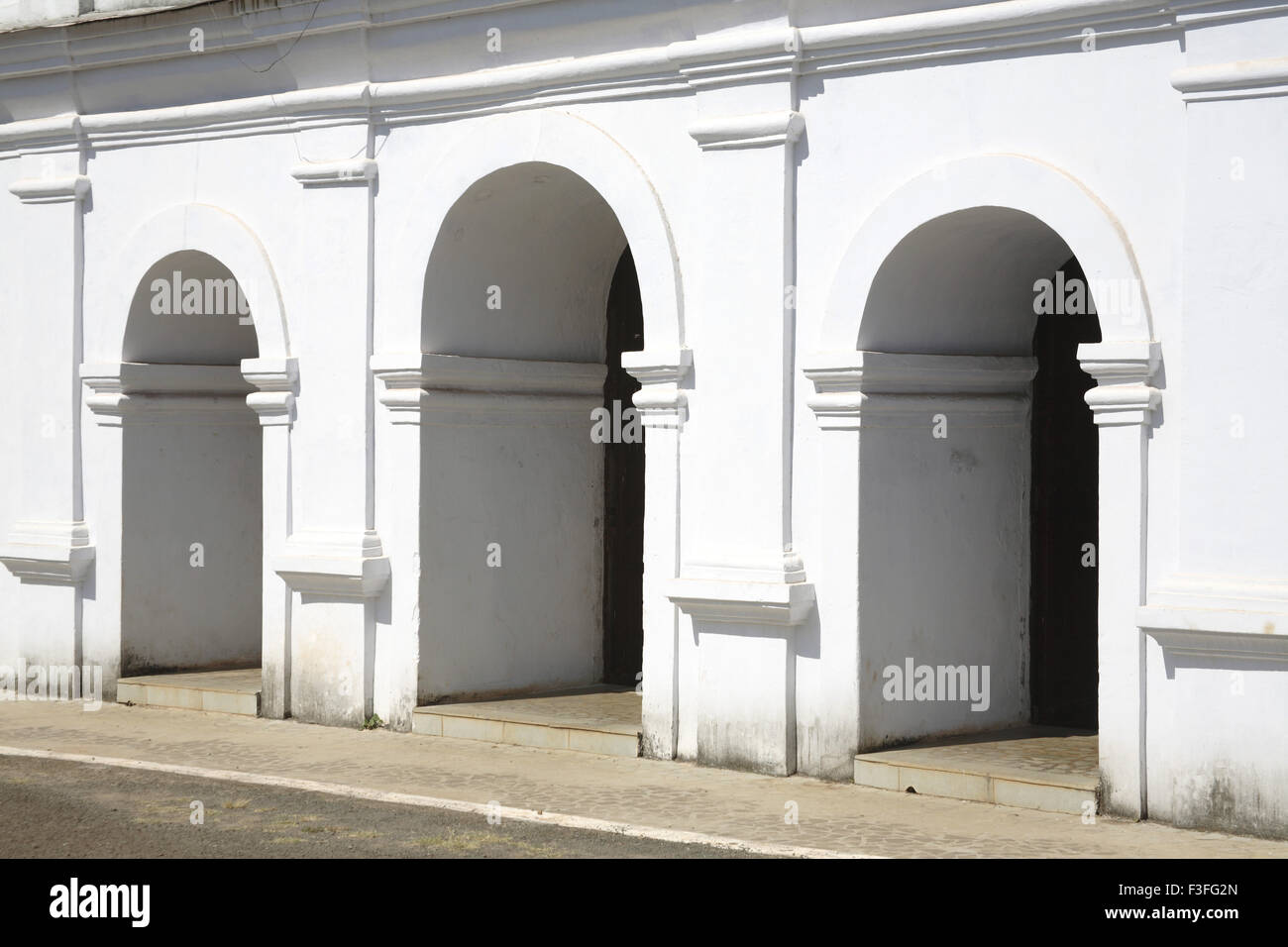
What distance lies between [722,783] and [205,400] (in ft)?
18.8

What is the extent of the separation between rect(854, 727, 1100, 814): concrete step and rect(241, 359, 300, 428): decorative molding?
4592mm

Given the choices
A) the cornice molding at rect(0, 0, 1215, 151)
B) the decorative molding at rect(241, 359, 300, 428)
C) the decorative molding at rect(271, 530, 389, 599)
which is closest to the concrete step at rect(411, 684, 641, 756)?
the decorative molding at rect(271, 530, 389, 599)

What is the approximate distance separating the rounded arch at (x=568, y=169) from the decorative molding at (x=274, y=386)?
780 mm

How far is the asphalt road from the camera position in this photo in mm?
7820

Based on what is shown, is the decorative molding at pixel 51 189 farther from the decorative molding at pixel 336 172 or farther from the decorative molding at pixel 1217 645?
the decorative molding at pixel 1217 645

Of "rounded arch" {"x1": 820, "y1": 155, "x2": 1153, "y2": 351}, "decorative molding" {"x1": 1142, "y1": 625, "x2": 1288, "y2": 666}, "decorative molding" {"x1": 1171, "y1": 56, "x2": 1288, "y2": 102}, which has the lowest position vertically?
"decorative molding" {"x1": 1142, "y1": 625, "x2": 1288, "y2": 666}

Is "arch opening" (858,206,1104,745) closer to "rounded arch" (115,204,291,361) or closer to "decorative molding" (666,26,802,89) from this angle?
"decorative molding" (666,26,802,89)

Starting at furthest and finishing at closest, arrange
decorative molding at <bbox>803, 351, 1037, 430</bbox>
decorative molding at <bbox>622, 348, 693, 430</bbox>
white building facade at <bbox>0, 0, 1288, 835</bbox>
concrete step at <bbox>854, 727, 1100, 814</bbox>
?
decorative molding at <bbox>622, 348, 693, 430</bbox>
decorative molding at <bbox>803, 351, 1037, 430</bbox>
concrete step at <bbox>854, 727, 1100, 814</bbox>
white building facade at <bbox>0, 0, 1288, 835</bbox>

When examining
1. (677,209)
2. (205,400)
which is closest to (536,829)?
(677,209)

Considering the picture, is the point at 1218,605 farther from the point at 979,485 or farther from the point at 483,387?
the point at 483,387

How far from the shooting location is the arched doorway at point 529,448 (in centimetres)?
1143

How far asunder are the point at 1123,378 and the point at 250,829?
15.0 feet

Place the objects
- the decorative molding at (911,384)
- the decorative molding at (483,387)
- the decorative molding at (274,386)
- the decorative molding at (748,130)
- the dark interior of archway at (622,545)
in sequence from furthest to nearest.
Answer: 1. the dark interior of archway at (622,545)
2. the decorative molding at (274,386)
3. the decorative molding at (483,387)
4. the decorative molding at (748,130)
5. the decorative molding at (911,384)

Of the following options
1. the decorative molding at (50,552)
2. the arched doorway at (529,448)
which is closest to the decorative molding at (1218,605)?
the arched doorway at (529,448)
